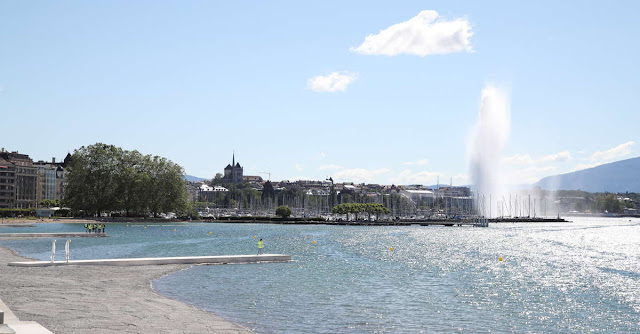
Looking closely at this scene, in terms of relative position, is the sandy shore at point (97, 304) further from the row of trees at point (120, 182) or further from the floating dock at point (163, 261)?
the row of trees at point (120, 182)

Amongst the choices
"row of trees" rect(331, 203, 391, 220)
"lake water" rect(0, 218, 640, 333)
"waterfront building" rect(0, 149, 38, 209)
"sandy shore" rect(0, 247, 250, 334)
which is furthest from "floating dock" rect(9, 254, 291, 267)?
"waterfront building" rect(0, 149, 38, 209)

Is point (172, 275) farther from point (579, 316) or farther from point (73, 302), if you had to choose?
point (579, 316)

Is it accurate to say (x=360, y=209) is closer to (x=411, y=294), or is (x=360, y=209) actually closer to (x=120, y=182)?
(x=120, y=182)

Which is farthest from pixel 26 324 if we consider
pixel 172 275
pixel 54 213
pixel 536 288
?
pixel 54 213

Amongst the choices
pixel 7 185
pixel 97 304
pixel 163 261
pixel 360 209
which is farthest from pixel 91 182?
pixel 97 304

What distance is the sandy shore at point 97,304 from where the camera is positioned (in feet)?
59.8

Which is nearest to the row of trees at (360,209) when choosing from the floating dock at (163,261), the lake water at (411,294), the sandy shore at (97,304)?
the lake water at (411,294)

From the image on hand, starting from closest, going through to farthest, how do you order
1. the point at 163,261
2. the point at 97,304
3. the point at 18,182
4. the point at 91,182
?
the point at 97,304 → the point at 163,261 → the point at 91,182 → the point at 18,182

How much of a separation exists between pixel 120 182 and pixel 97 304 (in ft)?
376

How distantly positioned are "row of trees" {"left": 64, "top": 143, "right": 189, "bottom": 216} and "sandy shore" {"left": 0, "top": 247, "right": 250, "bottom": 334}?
102 meters


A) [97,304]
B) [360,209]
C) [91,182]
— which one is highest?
[91,182]

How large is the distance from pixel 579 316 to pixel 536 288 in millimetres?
9109

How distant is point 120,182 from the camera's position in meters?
132

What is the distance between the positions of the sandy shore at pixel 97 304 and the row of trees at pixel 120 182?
334 feet
